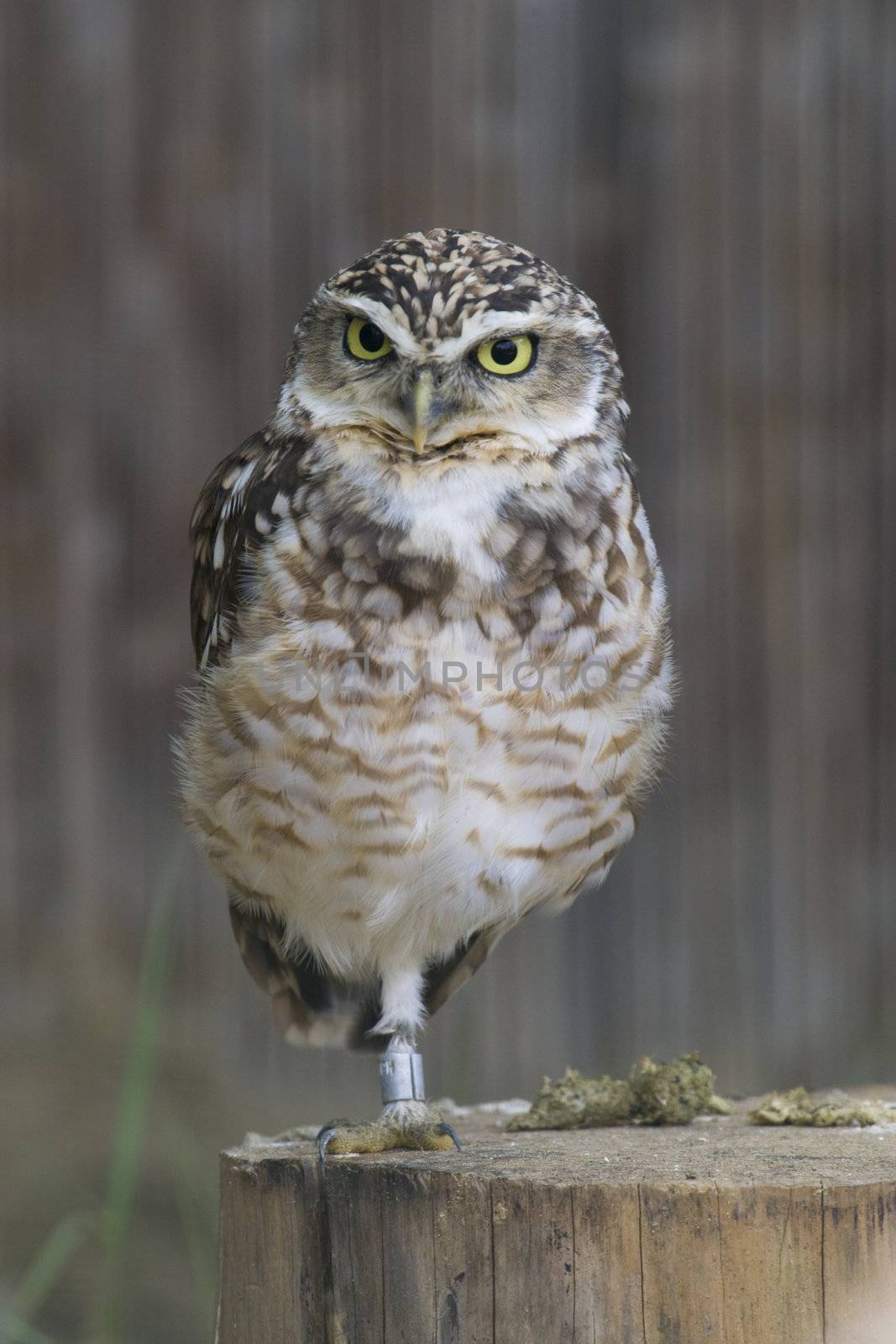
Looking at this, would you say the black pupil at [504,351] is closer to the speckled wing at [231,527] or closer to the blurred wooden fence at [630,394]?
the speckled wing at [231,527]

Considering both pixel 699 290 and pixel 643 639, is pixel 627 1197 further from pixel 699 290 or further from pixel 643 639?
pixel 699 290

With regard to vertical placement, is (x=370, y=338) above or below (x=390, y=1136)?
above

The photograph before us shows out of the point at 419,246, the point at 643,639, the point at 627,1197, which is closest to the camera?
the point at 627,1197

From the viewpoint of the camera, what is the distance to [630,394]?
3.75m

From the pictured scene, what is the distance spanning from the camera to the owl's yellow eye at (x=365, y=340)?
2.24m

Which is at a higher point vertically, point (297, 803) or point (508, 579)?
point (508, 579)

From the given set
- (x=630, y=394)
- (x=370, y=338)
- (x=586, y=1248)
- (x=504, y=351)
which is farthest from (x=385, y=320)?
(x=630, y=394)

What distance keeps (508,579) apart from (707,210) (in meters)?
1.80

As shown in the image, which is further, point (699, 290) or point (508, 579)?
point (699, 290)

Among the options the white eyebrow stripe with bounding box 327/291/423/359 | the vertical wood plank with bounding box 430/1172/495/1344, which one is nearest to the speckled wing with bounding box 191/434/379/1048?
the white eyebrow stripe with bounding box 327/291/423/359

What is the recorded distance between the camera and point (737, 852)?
3768mm

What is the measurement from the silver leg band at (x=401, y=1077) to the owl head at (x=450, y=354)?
36.6 inches

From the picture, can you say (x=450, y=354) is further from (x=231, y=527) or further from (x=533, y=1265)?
(x=533, y=1265)

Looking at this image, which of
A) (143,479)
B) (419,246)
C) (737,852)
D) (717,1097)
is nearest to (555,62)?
(143,479)
